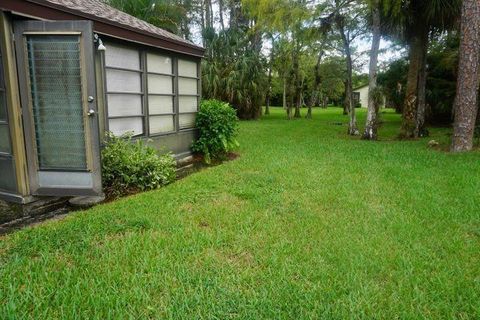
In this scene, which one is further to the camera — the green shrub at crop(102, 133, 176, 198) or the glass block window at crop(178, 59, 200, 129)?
the glass block window at crop(178, 59, 200, 129)

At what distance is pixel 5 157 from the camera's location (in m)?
4.16

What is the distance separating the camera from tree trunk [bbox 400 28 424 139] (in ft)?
34.9

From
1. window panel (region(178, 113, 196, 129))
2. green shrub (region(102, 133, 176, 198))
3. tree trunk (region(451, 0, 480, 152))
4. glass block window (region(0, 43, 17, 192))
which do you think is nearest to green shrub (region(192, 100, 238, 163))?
window panel (region(178, 113, 196, 129))

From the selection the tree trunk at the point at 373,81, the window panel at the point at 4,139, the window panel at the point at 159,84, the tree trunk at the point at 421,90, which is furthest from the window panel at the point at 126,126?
the tree trunk at the point at 421,90

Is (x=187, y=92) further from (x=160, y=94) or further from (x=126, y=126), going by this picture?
(x=126, y=126)

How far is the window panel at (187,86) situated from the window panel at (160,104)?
44 cm

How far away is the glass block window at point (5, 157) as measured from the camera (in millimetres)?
4035

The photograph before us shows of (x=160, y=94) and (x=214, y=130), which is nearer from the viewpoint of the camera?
(x=160, y=94)

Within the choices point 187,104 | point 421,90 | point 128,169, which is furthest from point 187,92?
point 421,90

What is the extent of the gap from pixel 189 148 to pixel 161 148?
118 centimetres

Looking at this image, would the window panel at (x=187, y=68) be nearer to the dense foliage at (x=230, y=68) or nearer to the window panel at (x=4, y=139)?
the window panel at (x=4, y=139)

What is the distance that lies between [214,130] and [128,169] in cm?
293

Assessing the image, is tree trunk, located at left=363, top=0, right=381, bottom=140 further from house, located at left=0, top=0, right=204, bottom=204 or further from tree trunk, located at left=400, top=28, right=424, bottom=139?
house, located at left=0, top=0, right=204, bottom=204

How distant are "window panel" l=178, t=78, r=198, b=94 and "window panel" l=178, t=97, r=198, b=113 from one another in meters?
0.15
